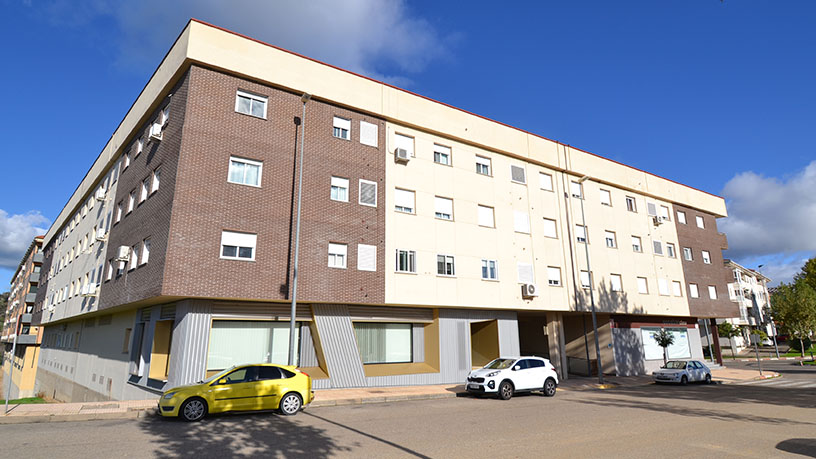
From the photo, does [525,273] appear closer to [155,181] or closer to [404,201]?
[404,201]

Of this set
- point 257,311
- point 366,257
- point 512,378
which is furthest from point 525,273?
point 257,311

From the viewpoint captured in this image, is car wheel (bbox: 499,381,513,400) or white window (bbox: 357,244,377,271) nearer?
car wheel (bbox: 499,381,513,400)

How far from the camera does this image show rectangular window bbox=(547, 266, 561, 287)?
1019 inches

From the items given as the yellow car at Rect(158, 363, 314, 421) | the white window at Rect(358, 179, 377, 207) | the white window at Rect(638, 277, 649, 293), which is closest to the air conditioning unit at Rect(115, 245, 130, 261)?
the yellow car at Rect(158, 363, 314, 421)

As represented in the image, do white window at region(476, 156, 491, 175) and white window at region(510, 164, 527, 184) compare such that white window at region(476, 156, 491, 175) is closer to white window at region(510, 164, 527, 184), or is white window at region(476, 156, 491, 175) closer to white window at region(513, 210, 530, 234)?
white window at region(510, 164, 527, 184)

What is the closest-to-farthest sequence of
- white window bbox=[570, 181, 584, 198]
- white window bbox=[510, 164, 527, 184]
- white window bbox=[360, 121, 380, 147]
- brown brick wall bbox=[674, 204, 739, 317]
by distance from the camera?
white window bbox=[360, 121, 380, 147] < white window bbox=[510, 164, 527, 184] < white window bbox=[570, 181, 584, 198] < brown brick wall bbox=[674, 204, 739, 317]

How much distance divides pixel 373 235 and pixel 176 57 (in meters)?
11.0

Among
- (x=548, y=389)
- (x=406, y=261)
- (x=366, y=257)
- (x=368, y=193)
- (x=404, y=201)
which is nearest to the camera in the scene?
(x=548, y=389)

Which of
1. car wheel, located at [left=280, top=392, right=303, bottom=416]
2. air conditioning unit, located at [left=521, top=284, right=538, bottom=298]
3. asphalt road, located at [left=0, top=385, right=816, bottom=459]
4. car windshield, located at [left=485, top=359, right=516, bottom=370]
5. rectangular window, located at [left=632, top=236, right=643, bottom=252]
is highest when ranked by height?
rectangular window, located at [left=632, top=236, right=643, bottom=252]

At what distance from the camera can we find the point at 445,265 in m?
22.2

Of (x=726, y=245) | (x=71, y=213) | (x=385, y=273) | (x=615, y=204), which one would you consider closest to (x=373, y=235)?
(x=385, y=273)

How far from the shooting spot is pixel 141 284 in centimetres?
1748

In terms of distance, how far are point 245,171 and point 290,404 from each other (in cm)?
955

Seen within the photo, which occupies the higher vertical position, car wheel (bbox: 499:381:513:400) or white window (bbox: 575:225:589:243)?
white window (bbox: 575:225:589:243)
